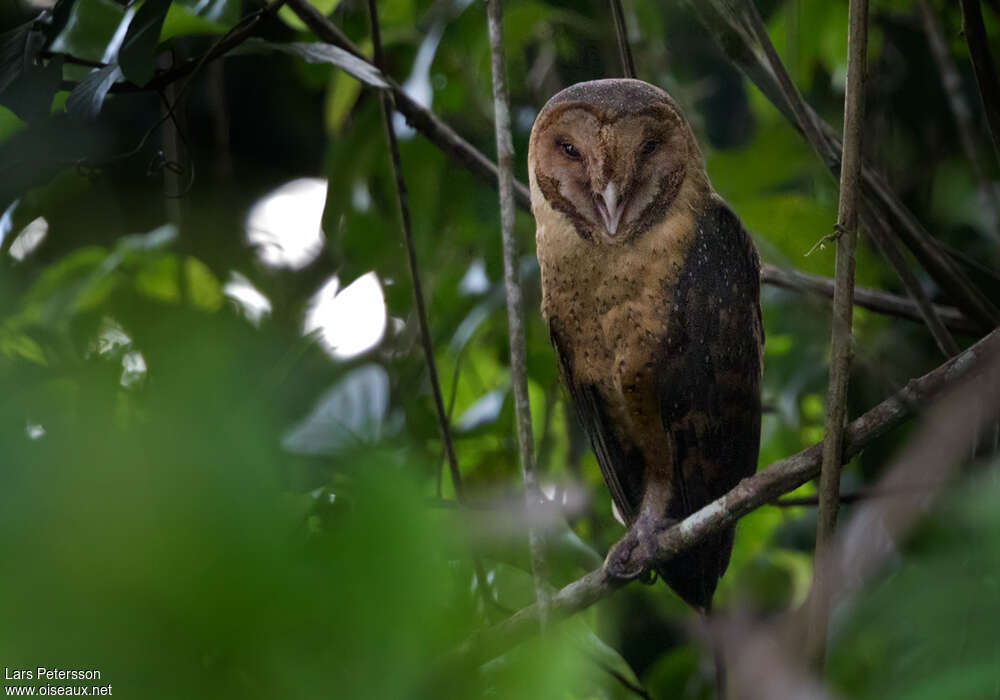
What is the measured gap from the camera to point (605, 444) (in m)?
2.08

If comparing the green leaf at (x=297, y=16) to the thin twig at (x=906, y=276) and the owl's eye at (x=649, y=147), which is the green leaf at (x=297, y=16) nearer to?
the owl's eye at (x=649, y=147)

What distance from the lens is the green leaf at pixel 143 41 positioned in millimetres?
1699

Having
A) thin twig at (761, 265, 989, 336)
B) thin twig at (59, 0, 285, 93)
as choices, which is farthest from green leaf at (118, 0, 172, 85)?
thin twig at (761, 265, 989, 336)

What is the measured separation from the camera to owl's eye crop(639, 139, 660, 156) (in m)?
1.68

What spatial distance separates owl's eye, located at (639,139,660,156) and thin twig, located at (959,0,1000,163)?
62 centimetres

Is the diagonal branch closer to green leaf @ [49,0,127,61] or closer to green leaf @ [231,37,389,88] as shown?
green leaf @ [231,37,389,88]

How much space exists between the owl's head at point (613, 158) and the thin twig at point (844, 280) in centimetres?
41

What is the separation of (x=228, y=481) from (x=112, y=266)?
6.94 ft

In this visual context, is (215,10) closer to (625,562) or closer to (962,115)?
(625,562)

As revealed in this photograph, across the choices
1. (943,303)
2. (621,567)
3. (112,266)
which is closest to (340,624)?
(621,567)

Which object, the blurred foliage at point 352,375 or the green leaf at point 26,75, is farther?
the green leaf at point 26,75

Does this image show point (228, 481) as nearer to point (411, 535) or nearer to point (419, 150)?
point (411, 535)

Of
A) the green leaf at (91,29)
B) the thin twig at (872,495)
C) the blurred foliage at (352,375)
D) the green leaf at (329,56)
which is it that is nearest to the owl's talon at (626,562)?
the blurred foliage at (352,375)

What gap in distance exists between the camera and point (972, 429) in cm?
161
